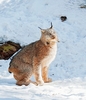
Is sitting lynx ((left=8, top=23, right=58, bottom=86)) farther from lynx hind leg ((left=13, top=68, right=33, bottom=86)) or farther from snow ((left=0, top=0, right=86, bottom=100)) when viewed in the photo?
snow ((left=0, top=0, right=86, bottom=100))

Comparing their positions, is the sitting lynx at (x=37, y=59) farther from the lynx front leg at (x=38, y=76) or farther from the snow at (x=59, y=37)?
the snow at (x=59, y=37)

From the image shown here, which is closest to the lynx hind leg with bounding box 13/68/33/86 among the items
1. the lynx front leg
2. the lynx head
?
the lynx front leg

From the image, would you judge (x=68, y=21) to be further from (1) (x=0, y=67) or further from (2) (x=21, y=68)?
(2) (x=21, y=68)

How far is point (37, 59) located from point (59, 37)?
4829mm

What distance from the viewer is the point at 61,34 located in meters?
13.7

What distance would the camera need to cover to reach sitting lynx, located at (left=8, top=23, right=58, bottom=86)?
878cm

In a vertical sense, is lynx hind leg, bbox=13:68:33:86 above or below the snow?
above

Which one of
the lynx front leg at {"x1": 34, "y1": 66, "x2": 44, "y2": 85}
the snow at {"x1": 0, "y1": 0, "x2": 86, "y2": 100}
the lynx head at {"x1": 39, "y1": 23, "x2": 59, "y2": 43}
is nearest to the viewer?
the snow at {"x1": 0, "y1": 0, "x2": 86, "y2": 100}

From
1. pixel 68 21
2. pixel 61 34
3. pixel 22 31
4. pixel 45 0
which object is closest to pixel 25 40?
pixel 22 31

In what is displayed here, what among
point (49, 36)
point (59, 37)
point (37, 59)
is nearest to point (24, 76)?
point (37, 59)

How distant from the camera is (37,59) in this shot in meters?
8.84

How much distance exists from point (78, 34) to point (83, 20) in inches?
44.8

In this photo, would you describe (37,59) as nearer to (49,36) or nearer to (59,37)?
(49,36)

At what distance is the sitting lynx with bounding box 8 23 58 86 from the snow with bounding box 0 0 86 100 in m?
Answer: 0.30
